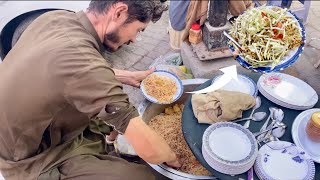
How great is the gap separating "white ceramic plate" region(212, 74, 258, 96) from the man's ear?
4.15 feet

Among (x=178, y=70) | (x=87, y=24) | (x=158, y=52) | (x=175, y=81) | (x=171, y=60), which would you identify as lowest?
(x=158, y=52)

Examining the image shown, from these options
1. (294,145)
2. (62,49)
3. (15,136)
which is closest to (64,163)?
(15,136)

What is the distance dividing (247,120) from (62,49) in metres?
1.70

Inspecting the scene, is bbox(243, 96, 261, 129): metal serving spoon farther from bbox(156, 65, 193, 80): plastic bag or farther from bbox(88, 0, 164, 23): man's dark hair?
bbox(156, 65, 193, 80): plastic bag

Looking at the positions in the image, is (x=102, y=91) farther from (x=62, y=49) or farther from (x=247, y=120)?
(x=247, y=120)

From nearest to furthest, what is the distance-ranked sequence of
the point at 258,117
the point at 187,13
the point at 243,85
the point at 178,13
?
the point at 258,117 < the point at 243,85 < the point at 187,13 < the point at 178,13

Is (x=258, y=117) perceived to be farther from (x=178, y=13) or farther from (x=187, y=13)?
(x=178, y=13)

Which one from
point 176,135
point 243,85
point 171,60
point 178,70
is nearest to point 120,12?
point 243,85

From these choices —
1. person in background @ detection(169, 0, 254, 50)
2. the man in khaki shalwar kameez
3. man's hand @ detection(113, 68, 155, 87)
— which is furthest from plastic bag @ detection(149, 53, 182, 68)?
the man in khaki shalwar kameez

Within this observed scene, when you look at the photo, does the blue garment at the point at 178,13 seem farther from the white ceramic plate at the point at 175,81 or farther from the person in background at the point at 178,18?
the white ceramic plate at the point at 175,81

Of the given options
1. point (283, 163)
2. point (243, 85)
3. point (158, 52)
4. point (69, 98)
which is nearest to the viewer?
point (69, 98)

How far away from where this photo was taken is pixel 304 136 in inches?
111

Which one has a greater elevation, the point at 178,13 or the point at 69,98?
the point at 69,98

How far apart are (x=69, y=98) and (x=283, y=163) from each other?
1695 millimetres
